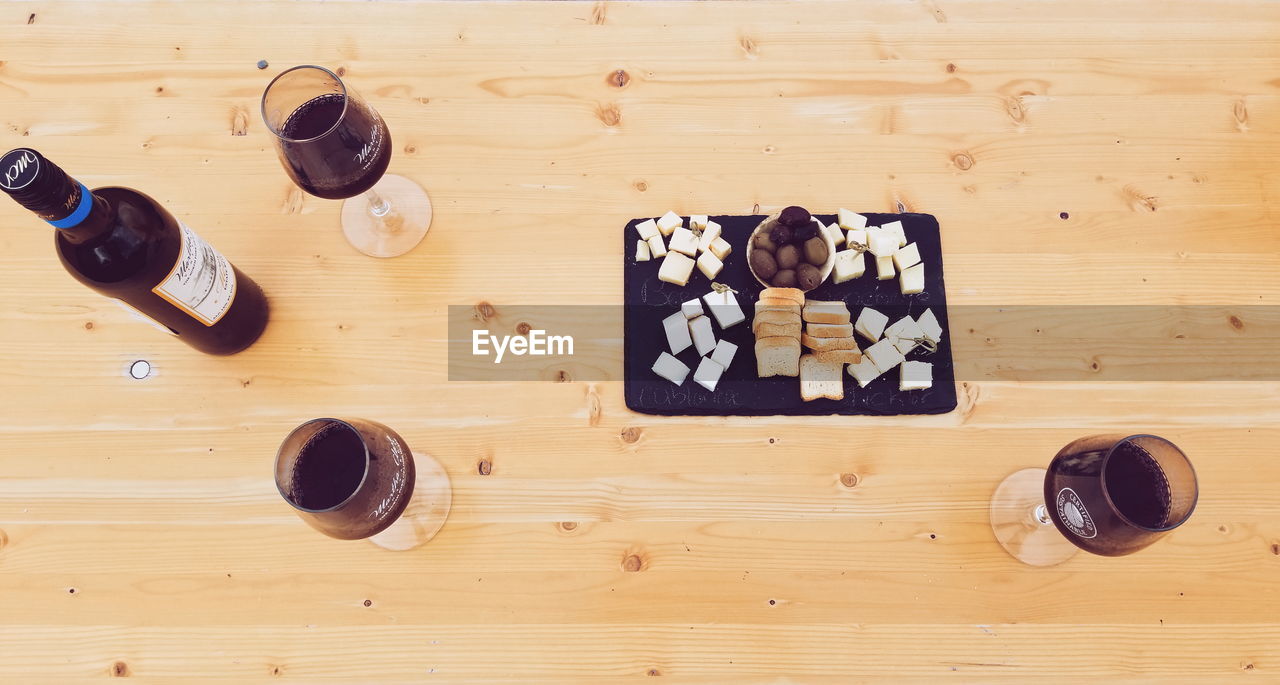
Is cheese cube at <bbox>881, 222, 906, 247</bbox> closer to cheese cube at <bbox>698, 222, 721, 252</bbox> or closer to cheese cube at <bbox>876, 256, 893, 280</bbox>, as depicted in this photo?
cheese cube at <bbox>876, 256, 893, 280</bbox>

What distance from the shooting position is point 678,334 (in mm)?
889

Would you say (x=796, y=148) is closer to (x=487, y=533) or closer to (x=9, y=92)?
(x=487, y=533)

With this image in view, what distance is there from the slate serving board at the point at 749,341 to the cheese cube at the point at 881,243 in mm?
19

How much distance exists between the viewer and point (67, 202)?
24.0 inches

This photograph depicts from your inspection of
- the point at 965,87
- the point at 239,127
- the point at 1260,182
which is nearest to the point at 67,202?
the point at 239,127

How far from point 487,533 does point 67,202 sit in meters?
0.51

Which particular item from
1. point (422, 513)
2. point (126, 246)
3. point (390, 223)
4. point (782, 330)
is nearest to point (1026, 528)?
point (782, 330)

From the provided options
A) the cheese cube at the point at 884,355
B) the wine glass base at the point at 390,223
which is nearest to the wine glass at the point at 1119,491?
the cheese cube at the point at 884,355

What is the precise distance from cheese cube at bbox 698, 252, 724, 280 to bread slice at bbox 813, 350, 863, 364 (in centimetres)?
16

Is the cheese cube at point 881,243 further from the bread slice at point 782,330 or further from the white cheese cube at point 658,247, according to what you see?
the white cheese cube at point 658,247

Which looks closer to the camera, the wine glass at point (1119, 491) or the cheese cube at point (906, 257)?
the wine glass at point (1119, 491)

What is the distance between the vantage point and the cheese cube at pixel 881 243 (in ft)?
2.99

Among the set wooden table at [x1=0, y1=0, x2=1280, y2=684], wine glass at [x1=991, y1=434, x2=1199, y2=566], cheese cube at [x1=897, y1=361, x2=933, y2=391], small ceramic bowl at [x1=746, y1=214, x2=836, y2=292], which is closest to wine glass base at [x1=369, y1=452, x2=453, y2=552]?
wooden table at [x1=0, y1=0, x2=1280, y2=684]

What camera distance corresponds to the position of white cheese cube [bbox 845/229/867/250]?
921mm
